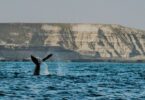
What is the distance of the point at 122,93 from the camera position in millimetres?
45656

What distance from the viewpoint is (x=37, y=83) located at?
55.0 metres

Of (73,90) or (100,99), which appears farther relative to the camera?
(73,90)

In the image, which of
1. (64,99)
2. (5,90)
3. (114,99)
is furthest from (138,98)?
(5,90)

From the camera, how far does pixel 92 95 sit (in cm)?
4381

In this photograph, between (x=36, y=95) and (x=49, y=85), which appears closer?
(x=36, y=95)

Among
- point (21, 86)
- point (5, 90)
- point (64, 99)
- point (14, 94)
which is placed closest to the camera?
point (64, 99)

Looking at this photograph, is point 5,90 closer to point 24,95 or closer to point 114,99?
point 24,95

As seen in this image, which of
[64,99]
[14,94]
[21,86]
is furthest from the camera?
[21,86]

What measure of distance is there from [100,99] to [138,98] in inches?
94.6

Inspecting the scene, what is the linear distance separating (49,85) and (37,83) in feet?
7.85

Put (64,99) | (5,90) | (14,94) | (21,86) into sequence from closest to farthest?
(64,99) → (14,94) → (5,90) → (21,86)

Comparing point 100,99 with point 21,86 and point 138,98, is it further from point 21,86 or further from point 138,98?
point 21,86

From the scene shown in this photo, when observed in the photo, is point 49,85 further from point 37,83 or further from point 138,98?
point 138,98

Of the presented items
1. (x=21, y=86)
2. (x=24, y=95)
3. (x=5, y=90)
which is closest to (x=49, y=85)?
(x=21, y=86)
